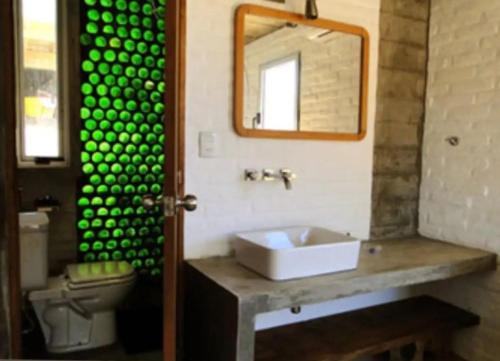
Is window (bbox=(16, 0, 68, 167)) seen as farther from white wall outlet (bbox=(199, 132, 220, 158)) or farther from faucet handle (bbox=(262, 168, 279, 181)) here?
faucet handle (bbox=(262, 168, 279, 181))

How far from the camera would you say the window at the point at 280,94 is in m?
2.10

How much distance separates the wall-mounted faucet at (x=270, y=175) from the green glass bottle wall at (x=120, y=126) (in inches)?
46.5

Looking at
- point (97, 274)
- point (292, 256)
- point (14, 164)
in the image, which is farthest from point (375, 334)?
point (14, 164)

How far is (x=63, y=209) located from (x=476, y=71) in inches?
106

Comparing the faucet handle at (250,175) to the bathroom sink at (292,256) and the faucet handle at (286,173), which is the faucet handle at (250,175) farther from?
the bathroom sink at (292,256)

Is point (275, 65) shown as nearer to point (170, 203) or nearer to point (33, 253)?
point (170, 203)

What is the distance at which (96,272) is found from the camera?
260 cm

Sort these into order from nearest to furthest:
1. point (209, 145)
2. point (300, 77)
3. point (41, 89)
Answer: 1. point (209, 145)
2. point (300, 77)
3. point (41, 89)

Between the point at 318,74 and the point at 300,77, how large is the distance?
126 millimetres

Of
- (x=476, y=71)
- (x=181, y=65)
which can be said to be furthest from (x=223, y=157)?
(x=476, y=71)

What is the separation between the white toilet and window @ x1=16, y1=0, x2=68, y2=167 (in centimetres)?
49

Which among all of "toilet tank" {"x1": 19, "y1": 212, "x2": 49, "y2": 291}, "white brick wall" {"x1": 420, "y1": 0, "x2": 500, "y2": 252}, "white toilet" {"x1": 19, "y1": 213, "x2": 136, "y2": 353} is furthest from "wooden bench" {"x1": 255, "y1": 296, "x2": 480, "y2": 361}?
"toilet tank" {"x1": 19, "y1": 212, "x2": 49, "y2": 291}

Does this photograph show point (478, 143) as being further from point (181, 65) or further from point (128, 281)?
point (128, 281)

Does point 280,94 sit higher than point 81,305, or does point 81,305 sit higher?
point 280,94
